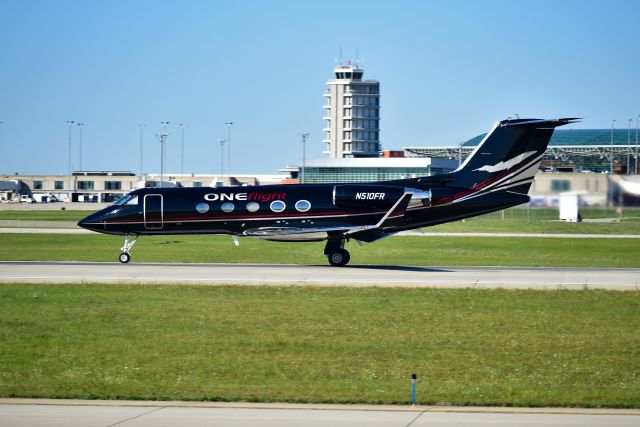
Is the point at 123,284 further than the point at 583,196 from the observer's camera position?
No

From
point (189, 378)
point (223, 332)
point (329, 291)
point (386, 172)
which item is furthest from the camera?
point (386, 172)

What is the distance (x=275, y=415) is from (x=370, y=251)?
3749 centimetres

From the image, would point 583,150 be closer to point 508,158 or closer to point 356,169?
point 356,169

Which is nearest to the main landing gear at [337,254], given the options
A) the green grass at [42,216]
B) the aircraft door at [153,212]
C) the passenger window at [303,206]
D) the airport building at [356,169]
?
the passenger window at [303,206]

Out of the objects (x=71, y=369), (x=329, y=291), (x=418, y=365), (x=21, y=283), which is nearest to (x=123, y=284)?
(x=21, y=283)

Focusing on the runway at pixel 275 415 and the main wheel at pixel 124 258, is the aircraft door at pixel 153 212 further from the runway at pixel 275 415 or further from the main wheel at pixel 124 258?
the runway at pixel 275 415

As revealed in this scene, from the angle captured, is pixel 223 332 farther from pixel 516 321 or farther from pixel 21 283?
pixel 21 283

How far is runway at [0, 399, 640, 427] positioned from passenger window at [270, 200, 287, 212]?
934 inches

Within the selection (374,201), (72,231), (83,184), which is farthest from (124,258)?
(83,184)

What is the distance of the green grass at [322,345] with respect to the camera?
17.8 metres

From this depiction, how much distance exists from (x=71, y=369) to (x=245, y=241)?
40763 mm

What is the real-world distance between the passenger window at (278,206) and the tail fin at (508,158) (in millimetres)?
7513

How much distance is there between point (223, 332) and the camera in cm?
2389

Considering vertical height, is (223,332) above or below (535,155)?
below
